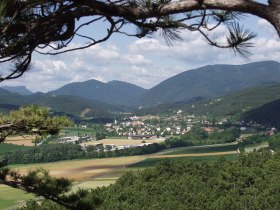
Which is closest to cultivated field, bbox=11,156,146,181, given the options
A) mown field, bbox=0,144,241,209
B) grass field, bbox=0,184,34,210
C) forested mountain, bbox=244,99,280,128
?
mown field, bbox=0,144,241,209

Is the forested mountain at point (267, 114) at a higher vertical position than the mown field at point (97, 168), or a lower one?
higher

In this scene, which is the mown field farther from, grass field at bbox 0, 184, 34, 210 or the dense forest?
the dense forest

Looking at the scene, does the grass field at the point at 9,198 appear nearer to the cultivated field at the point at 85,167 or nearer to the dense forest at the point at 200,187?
the cultivated field at the point at 85,167

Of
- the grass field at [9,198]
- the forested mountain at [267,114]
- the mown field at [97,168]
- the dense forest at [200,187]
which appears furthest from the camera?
the forested mountain at [267,114]

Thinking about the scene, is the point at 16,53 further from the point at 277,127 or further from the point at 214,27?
the point at 277,127

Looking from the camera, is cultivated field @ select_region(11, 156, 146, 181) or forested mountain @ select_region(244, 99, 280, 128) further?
forested mountain @ select_region(244, 99, 280, 128)

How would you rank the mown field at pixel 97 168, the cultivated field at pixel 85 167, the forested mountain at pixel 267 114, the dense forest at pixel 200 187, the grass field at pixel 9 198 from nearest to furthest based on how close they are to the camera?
the dense forest at pixel 200 187 → the grass field at pixel 9 198 → the mown field at pixel 97 168 → the cultivated field at pixel 85 167 → the forested mountain at pixel 267 114

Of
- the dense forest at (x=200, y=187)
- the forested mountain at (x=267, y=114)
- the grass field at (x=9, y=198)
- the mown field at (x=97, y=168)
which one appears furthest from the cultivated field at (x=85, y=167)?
the forested mountain at (x=267, y=114)

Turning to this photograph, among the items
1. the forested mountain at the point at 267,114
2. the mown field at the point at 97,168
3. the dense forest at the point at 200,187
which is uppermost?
the forested mountain at the point at 267,114

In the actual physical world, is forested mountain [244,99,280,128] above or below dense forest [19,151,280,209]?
above

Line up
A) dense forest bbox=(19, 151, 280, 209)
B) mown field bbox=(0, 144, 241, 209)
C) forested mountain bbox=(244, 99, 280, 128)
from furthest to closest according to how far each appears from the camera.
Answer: forested mountain bbox=(244, 99, 280, 128), mown field bbox=(0, 144, 241, 209), dense forest bbox=(19, 151, 280, 209)

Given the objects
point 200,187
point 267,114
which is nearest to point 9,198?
point 200,187

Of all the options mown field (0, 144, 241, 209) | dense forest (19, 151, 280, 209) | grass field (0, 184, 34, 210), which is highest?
dense forest (19, 151, 280, 209)
